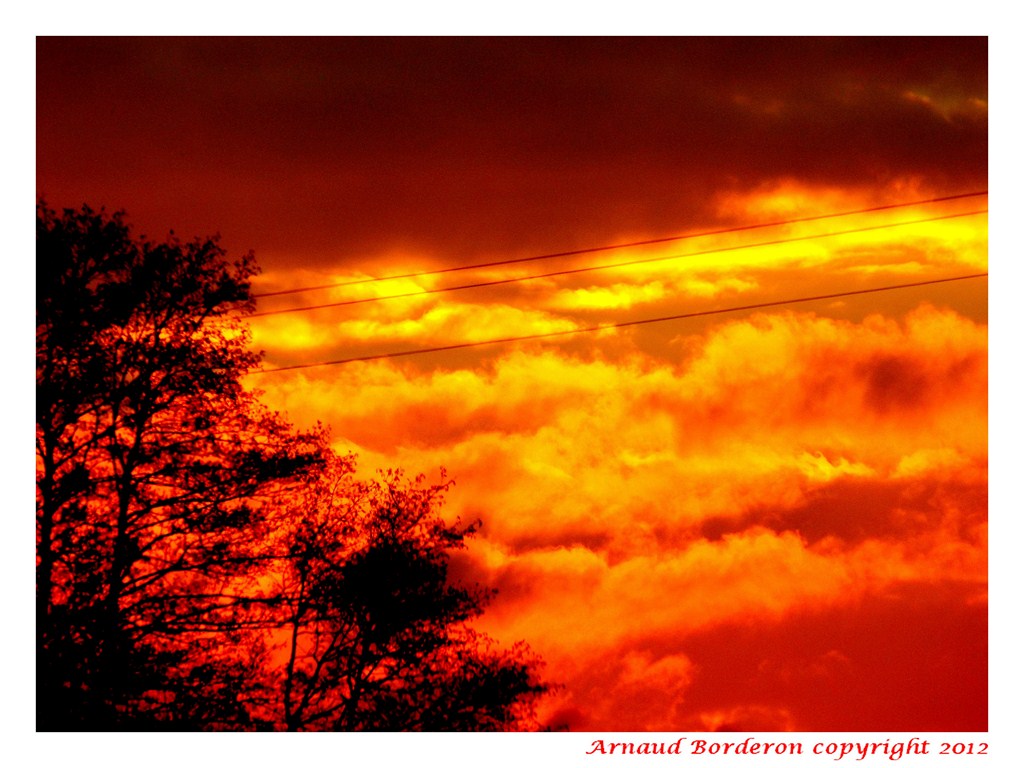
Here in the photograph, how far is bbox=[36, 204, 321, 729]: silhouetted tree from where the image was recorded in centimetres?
1323

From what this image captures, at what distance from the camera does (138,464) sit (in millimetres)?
14117

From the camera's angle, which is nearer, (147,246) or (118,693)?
(118,693)

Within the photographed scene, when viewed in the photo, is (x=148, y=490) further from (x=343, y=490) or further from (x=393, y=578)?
(x=393, y=578)

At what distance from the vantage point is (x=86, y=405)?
14023 millimetres

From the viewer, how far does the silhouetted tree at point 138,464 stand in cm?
1323

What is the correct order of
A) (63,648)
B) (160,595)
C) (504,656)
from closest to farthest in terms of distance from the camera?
(63,648)
(160,595)
(504,656)

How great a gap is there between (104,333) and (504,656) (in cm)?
642

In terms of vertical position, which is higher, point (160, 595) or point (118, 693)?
point (160, 595)
